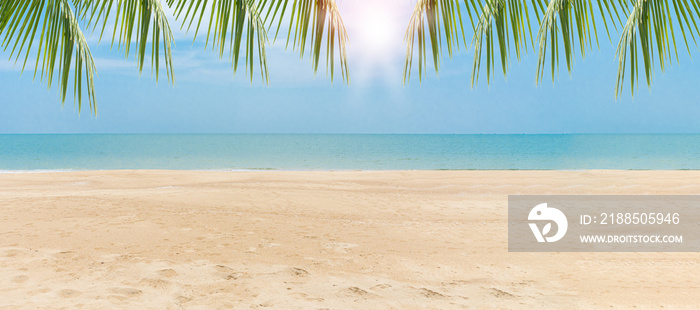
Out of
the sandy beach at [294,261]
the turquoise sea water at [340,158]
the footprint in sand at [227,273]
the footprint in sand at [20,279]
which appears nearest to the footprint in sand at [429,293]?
the sandy beach at [294,261]

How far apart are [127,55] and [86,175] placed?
46.7 ft

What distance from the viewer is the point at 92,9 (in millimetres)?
2426

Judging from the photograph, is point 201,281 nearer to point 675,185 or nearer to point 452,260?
point 452,260

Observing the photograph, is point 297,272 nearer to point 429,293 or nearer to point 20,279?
point 429,293

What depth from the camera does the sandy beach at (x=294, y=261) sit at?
12.0 ft

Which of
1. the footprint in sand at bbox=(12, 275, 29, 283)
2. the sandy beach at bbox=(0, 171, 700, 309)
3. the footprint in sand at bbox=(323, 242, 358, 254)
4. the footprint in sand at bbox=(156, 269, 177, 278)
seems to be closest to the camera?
the sandy beach at bbox=(0, 171, 700, 309)

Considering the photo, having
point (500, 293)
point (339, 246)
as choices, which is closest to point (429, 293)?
point (500, 293)

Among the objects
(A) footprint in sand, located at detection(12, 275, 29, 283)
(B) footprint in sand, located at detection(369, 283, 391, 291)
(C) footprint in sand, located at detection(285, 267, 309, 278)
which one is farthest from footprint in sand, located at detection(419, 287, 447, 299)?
(A) footprint in sand, located at detection(12, 275, 29, 283)

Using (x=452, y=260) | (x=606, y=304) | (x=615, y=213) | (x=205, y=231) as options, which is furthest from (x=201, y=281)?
(x=615, y=213)

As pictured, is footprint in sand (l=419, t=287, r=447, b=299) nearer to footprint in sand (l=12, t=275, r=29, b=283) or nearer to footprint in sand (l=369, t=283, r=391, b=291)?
footprint in sand (l=369, t=283, r=391, b=291)

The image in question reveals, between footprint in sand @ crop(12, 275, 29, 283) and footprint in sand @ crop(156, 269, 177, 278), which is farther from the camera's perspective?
footprint in sand @ crop(156, 269, 177, 278)

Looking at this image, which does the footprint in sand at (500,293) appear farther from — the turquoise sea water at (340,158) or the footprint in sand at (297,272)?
the turquoise sea water at (340,158)

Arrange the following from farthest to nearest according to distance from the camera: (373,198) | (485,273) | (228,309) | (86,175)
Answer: (86,175) < (373,198) < (485,273) < (228,309)

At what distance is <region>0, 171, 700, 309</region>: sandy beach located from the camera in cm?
367
